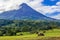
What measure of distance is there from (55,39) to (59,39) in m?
1.24

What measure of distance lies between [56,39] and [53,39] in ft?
2.74

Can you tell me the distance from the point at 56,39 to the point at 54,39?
547 millimetres

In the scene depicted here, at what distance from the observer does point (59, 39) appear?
5203 cm

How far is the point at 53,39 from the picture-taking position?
53.0 meters

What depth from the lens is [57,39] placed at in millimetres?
52781

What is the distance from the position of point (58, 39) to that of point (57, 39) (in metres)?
0.41

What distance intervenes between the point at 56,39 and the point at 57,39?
31 cm

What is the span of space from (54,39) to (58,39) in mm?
1089

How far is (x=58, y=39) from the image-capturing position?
172ft

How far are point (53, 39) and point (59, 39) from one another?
176 centimetres

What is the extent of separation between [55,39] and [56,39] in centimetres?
30

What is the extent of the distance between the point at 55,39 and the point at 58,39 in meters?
0.84

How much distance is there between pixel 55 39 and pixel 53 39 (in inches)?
21.3
